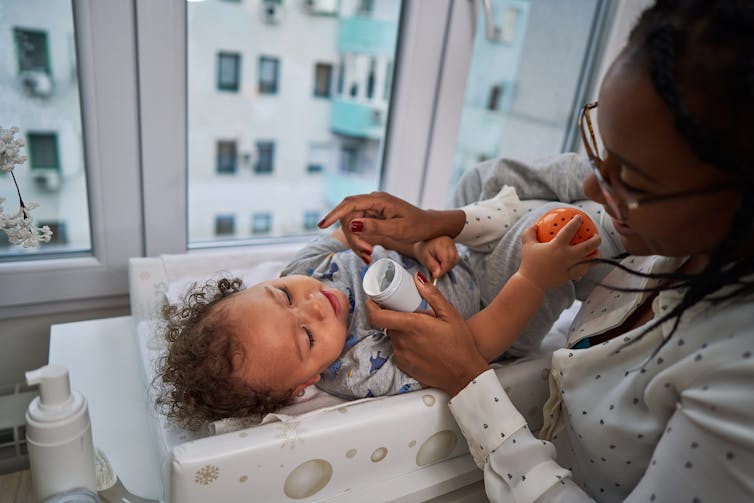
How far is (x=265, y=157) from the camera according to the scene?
1518 mm

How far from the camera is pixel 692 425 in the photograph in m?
0.58

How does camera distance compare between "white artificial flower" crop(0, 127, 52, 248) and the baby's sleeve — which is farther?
the baby's sleeve

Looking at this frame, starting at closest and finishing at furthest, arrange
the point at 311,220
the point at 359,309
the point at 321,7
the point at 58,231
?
1. the point at 359,309
2. the point at 58,231
3. the point at 321,7
4. the point at 311,220

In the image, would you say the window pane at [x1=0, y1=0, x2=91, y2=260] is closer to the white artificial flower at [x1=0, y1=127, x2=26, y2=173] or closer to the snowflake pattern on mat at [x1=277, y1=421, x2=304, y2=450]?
the white artificial flower at [x1=0, y1=127, x2=26, y2=173]

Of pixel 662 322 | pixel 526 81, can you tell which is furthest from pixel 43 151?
pixel 526 81

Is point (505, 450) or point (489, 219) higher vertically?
point (489, 219)

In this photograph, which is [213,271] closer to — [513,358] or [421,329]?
[421,329]

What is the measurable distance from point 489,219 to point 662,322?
0.52 meters

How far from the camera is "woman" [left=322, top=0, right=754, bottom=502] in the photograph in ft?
1.72

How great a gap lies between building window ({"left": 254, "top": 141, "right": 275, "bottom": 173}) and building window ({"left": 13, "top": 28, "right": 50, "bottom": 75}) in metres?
0.53

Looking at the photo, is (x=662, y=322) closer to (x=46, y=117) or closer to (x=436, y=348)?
(x=436, y=348)

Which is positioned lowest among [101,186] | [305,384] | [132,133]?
[305,384]

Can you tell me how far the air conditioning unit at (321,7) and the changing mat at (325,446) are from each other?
88 centimetres

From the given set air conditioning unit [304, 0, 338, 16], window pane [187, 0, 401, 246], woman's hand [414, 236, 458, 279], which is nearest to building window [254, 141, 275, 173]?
window pane [187, 0, 401, 246]
